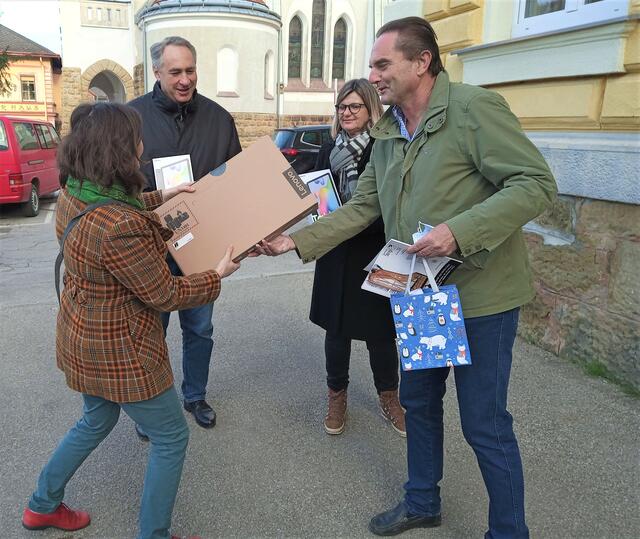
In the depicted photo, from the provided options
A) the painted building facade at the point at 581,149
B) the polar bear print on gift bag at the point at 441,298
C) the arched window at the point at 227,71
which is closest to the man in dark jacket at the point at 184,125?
the polar bear print on gift bag at the point at 441,298

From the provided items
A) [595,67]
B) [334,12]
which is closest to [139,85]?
[334,12]

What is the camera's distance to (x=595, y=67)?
136 inches

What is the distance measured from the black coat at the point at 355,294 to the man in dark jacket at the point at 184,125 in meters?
0.61

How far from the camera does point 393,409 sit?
10.2ft

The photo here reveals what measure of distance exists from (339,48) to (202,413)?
2493 centimetres

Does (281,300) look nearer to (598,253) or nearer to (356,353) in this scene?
(356,353)

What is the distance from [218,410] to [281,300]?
2.04m

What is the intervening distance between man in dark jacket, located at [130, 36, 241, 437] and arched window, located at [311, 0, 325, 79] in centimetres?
2348

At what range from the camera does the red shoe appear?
2.24m

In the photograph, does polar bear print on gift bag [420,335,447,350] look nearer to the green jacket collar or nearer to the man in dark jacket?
the green jacket collar

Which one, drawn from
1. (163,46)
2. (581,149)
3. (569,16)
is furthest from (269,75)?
(163,46)

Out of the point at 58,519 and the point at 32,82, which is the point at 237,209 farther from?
the point at 32,82

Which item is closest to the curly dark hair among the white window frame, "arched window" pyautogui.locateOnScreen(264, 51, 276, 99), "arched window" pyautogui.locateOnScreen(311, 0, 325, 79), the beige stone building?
the white window frame

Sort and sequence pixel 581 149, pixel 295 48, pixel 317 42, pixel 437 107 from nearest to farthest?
pixel 437 107
pixel 581 149
pixel 295 48
pixel 317 42
